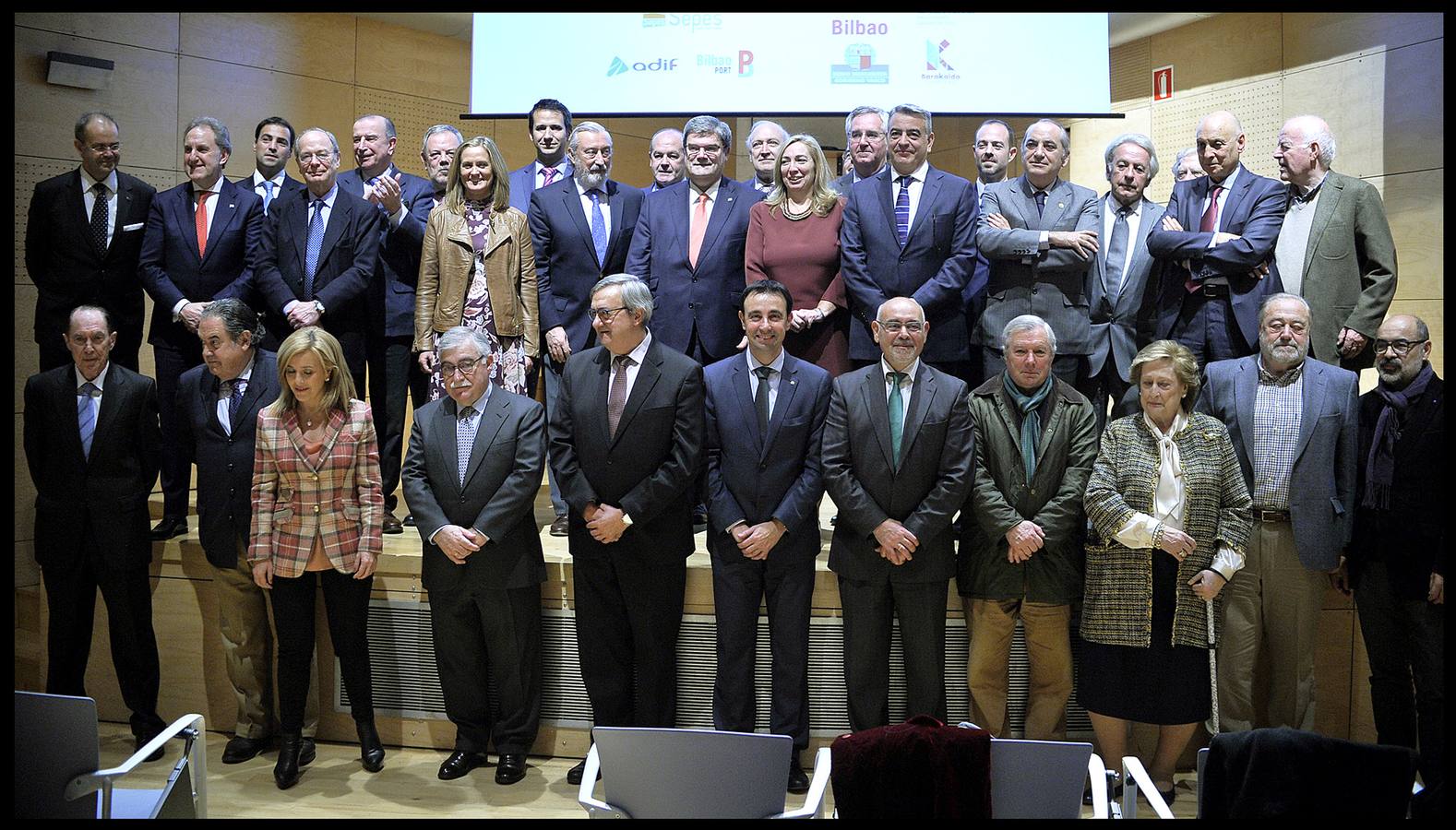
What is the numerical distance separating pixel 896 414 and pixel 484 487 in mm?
1374

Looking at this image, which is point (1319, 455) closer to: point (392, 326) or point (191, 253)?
point (392, 326)

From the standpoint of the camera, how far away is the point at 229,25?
22.0 feet

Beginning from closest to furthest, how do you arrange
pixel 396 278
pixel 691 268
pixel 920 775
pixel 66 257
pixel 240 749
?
pixel 920 775, pixel 240 749, pixel 691 268, pixel 66 257, pixel 396 278

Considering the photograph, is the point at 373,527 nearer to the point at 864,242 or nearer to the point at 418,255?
Answer: the point at 418,255

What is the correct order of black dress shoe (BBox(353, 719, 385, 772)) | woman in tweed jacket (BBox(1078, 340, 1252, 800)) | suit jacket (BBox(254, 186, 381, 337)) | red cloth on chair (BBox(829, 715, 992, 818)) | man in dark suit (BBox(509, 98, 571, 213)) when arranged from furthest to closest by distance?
man in dark suit (BBox(509, 98, 571, 213)) → suit jacket (BBox(254, 186, 381, 337)) → black dress shoe (BBox(353, 719, 385, 772)) → woman in tweed jacket (BBox(1078, 340, 1252, 800)) → red cloth on chair (BBox(829, 715, 992, 818))

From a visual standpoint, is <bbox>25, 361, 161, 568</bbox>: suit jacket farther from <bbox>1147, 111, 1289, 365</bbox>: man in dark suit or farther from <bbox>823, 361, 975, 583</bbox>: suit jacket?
<bbox>1147, 111, 1289, 365</bbox>: man in dark suit

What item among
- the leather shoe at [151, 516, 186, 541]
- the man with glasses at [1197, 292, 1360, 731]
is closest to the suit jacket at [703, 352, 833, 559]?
the man with glasses at [1197, 292, 1360, 731]

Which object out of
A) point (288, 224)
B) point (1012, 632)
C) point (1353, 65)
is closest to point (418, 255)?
point (288, 224)

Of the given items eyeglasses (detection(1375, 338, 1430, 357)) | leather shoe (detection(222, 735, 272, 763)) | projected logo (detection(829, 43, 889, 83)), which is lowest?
leather shoe (detection(222, 735, 272, 763))

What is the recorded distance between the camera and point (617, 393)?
12.6ft

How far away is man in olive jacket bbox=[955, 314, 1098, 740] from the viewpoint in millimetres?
3699

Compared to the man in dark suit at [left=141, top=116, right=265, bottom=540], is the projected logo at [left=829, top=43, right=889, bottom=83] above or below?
above

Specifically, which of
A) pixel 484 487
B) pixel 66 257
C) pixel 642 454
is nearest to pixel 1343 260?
pixel 642 454

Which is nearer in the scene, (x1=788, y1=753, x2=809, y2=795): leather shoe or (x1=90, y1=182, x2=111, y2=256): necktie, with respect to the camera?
(x1=788, y1=753, x2=809, y2=795): leather shoe
